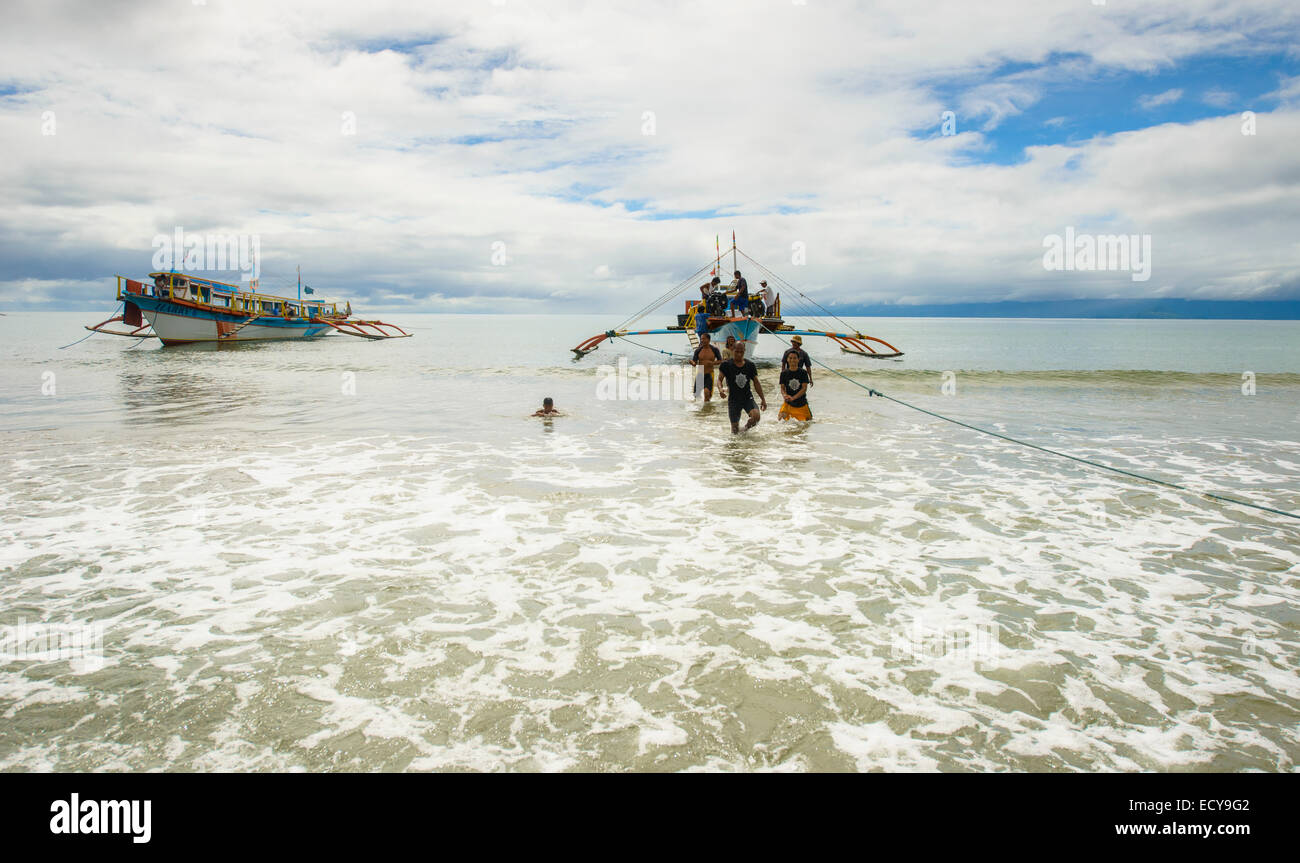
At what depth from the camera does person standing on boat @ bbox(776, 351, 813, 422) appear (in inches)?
571

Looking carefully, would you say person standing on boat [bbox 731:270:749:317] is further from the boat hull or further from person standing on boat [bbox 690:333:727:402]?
the boat hull

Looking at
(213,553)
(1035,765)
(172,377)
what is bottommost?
(1035,765)

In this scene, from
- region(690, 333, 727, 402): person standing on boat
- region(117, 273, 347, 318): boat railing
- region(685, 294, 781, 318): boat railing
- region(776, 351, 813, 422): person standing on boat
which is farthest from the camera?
region(117, 273, 347, 318): boat railing

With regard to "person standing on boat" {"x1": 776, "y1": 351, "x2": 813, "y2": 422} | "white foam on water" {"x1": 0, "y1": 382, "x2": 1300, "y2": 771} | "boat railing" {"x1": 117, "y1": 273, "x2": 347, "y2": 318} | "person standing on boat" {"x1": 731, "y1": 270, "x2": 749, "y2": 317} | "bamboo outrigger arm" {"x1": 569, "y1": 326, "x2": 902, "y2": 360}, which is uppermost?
"boat railing" {"x1": 117, "y1": 273, "x2": 347, "y2": 318}

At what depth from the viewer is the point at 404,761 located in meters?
3.32

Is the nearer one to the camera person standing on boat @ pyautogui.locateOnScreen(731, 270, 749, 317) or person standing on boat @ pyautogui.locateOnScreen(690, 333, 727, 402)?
person standing on boat @ pyautogui.locateOnScreen(690, 333, 727, 402)

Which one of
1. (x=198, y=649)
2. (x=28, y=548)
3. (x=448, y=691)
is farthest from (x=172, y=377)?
(x=448, y=691)

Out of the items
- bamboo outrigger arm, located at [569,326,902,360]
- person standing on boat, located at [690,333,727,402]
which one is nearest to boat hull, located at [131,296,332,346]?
bamboo outrigger arm, located at [569,326,902,360]

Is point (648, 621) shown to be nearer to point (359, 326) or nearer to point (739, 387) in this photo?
point (739, 387)

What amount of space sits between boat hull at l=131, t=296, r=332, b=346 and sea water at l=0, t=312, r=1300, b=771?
47060mm

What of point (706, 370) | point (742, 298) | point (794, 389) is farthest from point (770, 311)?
point (794, 389)
